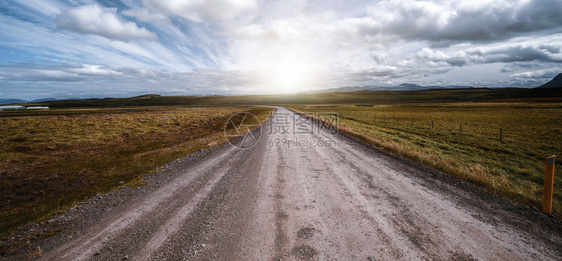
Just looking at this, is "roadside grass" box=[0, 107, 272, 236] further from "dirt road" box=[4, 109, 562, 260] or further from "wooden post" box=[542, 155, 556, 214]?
"wooden post" box=[542, 155, 556, 214]

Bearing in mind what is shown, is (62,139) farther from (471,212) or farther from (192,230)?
(471,212)

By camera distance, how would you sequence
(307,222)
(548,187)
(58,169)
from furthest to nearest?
(58,169) < (548,187) < (307,222)

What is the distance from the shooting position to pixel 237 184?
268 inches

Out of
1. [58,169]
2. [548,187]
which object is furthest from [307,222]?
[58,169]

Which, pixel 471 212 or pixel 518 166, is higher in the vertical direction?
pixel 471 212

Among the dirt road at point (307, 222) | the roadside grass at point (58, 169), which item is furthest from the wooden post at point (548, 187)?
the roadside grass at point (58, 169)

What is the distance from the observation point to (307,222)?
14.9 feet

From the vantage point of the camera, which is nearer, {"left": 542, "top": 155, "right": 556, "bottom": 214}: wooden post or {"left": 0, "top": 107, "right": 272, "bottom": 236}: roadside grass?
{"left": 542, "top": 155, "right": 556, "bottom": 214}: wooden post

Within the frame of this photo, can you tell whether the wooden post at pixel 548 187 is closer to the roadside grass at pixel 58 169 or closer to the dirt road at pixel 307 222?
the dirt road at pixel 307 222

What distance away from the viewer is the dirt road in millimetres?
3598

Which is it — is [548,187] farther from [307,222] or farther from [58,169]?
[58,169]

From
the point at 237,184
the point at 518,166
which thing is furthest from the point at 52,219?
the point at 518,166

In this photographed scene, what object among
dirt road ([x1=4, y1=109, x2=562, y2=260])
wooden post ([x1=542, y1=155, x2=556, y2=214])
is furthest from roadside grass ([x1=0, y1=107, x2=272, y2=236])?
wooden post ([x1=542, y1=155, x2=556, y2=214])

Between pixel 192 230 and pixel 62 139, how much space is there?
18.8 metres
